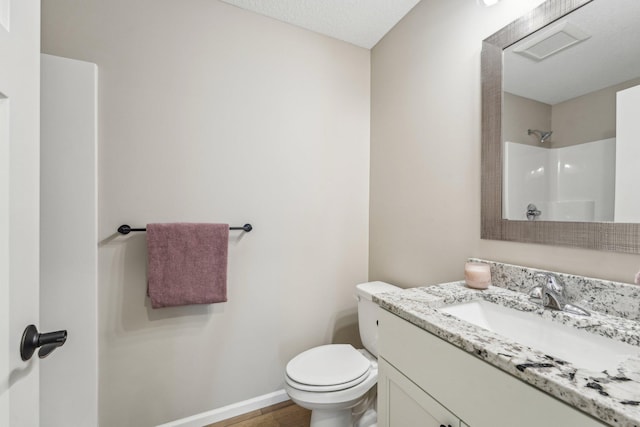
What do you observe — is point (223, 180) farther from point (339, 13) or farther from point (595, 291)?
point (595, 291)

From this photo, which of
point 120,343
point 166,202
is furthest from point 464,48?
point 120,343

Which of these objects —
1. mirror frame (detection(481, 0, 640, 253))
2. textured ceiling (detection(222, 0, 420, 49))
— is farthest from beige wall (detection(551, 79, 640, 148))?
textured ceiling (detection(222, 0, 420, 49))

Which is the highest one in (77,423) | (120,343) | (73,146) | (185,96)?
(185,96)

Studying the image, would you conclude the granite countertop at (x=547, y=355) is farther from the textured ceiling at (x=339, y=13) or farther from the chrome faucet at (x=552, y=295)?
the textured ceiling at (x=339, y=13)

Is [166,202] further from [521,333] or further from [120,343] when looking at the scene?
[521,333]

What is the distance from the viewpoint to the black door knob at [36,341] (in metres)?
0.50

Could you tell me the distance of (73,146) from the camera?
1.07 metres

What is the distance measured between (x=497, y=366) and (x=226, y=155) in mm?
1472

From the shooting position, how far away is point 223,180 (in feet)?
4.93

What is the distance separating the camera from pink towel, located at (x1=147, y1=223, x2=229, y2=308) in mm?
1294

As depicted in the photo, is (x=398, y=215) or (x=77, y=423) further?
(x=398, y=215)

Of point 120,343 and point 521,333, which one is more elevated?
point 521,333

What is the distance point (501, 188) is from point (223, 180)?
1.37m

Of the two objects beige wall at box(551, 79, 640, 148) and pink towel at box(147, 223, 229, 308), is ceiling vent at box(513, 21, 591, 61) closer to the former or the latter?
beige wall at box(551, 79, 640, 148)
